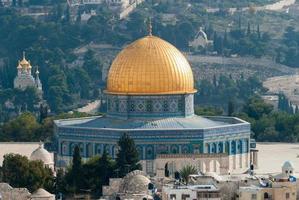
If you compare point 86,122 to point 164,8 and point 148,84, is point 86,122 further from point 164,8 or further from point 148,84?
point 164,8

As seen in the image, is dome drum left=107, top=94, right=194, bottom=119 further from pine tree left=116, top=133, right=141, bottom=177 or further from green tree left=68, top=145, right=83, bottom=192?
green tree left=68, top=145, right=83, bottom=192

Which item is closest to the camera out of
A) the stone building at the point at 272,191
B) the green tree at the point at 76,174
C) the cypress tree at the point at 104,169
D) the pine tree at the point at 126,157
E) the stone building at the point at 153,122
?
the stone building at the point at 272,191

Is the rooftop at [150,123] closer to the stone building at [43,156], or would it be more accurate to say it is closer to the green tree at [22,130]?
the stone building at [43,156]

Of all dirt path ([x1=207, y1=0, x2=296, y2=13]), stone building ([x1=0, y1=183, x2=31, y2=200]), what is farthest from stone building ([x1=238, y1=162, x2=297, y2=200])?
dirt path ([x1=207, y1=0, x2=296, y2=13])

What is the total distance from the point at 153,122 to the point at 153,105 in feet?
1.88

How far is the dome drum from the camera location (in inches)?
3285

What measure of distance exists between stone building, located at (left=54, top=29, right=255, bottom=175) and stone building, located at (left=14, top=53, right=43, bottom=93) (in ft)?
122

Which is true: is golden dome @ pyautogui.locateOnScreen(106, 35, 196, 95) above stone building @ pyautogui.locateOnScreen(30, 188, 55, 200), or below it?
above

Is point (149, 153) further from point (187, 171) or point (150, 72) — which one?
point (187, 171)

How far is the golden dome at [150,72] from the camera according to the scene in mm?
83438

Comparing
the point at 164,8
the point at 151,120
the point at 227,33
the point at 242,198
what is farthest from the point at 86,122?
the point at 164,8

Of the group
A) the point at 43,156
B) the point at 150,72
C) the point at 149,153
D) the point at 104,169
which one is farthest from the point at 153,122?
the point at 104,169

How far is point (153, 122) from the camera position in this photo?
273 feet

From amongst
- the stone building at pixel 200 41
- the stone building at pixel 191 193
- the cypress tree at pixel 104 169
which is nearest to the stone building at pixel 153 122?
the cypress tree at pixel 104 169
